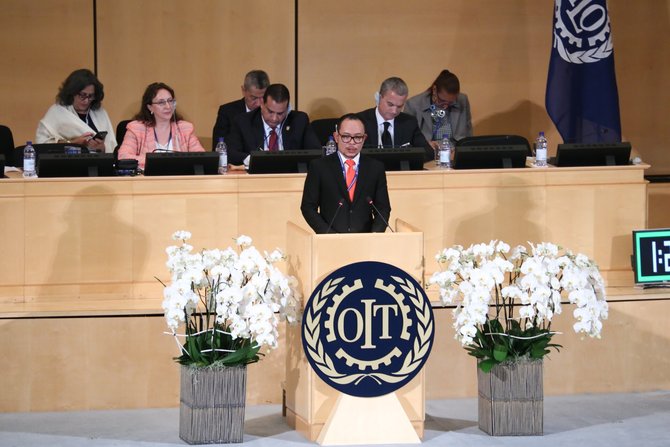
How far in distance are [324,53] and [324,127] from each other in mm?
1198

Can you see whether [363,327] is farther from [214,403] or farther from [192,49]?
[192,49]

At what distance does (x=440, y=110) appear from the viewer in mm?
8719

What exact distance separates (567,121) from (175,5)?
310 cm

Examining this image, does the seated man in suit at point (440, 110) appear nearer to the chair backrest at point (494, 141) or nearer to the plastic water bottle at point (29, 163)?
the chair backrest at point (494, 141)

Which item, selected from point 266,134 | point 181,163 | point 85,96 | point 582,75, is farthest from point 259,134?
point 582,75

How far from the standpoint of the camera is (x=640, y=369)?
6.74 m

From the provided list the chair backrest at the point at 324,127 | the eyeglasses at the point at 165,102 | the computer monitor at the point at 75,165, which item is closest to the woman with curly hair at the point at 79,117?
the eyeglasses at the point at 165,102

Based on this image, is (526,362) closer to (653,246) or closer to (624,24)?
(653,246)

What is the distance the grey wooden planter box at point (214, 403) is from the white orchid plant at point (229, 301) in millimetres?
51

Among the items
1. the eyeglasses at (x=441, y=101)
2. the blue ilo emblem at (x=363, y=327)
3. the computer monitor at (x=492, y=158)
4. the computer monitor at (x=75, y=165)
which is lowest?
the blue ilo emblem at (x=363, y=327)

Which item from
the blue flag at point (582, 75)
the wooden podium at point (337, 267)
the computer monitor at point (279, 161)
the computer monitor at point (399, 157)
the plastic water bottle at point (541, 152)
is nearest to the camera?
the wooden podium at point (337, 267)

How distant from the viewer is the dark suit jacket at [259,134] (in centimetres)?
798

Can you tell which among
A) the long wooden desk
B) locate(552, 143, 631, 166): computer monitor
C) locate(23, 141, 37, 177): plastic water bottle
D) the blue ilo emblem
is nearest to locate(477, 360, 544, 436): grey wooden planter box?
the blue ilo emblem

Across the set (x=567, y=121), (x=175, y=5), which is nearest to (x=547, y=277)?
(x=567, y=121)
